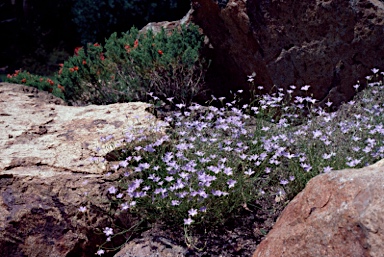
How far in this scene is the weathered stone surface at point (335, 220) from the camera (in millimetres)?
2629

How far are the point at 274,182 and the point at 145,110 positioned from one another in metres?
1.43

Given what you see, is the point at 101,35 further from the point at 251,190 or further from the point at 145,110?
the point at 251,190

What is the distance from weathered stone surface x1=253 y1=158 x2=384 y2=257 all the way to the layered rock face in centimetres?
310

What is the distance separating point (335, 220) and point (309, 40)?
3.56 metres

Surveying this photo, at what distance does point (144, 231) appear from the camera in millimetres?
4109

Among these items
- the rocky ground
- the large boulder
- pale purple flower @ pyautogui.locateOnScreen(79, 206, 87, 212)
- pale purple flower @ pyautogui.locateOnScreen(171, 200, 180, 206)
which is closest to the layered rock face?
the large boulder

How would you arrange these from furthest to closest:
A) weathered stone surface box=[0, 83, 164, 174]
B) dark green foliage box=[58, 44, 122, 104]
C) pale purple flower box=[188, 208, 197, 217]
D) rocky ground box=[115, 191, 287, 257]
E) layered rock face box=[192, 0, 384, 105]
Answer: dark green foliage box=[58, 44, 122, 104]
layered rock face box=[192, 0, 384, 105]
weathered stone surface box=[0, 83, 164, 174]
rocky ground box=[115, 191, 287, 257]
pale purple flower box=[188, 208, 197, 217]

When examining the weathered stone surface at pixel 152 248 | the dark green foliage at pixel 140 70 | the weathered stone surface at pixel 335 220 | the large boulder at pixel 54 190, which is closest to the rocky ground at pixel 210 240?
the weathered stone surface at pixel 152 248

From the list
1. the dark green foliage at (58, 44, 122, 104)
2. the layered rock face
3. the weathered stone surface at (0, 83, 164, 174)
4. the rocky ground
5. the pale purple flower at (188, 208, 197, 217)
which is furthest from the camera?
the dark green foliage at (58, 44, 122, 104)

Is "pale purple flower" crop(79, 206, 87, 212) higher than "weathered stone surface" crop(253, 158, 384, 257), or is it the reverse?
"weathered stone surface" crop(253, 158, 384, 257)

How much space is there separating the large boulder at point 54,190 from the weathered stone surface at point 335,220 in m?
1.51

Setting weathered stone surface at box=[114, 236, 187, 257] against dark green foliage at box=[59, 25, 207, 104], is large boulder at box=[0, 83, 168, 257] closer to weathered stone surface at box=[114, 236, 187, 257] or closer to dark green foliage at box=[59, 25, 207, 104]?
weathered stone surface at box=[114, 236, 187, 257]

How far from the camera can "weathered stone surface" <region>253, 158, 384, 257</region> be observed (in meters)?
2.63

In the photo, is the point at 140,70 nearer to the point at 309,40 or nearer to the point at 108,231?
the point at 309,40
